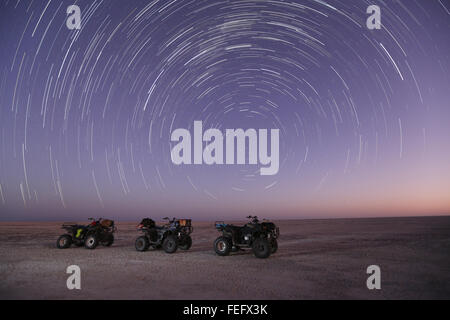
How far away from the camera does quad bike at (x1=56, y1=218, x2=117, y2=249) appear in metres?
16.0

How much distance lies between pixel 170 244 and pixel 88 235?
4954 millimetres

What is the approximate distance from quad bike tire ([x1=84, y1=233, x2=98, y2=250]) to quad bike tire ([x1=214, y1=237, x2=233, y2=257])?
21.4ft

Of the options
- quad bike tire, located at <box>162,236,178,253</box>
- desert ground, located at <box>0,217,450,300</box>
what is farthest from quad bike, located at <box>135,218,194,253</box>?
desert ground, located at <box>0,217,450,300</box>

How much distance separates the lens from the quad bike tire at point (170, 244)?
47.8ft

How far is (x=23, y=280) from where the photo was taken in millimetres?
8562

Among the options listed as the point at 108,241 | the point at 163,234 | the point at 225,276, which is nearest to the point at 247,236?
the point at 163,234

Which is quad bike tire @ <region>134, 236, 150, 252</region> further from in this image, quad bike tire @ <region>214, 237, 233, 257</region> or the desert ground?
quad bike tire @ <region>214, 237, 233, 257</region>

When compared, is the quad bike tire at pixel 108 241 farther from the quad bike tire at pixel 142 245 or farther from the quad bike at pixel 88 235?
the quad bike tire at pixel 142 245

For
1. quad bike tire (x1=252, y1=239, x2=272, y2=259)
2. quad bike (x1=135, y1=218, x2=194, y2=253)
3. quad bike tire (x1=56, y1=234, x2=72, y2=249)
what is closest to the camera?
quad bike tire (x1=252, y1=239, x2=272, y2=259)

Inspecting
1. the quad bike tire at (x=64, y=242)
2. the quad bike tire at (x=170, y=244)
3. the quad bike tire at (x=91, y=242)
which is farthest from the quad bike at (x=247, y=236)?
the quad bike tire at (x=64, y=242)
